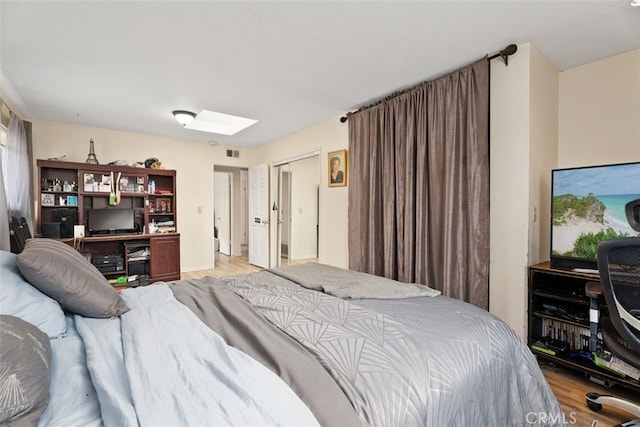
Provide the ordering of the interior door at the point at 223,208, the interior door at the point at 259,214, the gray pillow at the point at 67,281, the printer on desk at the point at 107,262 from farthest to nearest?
the interior door at the point at 223,208
the interior door at the point at 259,214
the printer on desk at the point at 107,262
the gray pillow at the point at 67,281

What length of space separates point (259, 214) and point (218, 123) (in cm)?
201

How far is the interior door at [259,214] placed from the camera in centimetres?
548

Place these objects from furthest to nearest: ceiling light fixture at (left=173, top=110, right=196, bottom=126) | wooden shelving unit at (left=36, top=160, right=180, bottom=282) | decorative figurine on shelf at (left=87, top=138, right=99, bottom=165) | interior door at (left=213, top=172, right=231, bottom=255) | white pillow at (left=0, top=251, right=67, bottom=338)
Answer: interior door at (left=213, top=172, right=231, bottom=255) < decorative figurine on shelf at (left=87, top=138, right=99, bottom=165) < wooden shelving unit at (left=36, top=160, right=180, bottom=282) < ceiling light fixture at (left=173, top=110, right=196, bottom=126) < white pillow at (left=0, top=251, right=67, bottom=338)

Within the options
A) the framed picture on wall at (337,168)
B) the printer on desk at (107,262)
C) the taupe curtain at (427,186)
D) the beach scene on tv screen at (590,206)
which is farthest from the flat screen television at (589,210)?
the printer on desk at (107,262)

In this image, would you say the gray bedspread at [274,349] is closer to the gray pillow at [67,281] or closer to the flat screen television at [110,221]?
the gray pillow at [67,281]

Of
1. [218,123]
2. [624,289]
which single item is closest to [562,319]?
[624,289]

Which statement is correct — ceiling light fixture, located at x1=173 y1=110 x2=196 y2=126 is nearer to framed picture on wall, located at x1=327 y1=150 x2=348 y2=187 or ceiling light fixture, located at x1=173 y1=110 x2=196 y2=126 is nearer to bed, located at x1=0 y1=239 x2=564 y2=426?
framed picture on wall, located at x1=327 y1=150 x2=348 y2=187

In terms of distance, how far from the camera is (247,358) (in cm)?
98

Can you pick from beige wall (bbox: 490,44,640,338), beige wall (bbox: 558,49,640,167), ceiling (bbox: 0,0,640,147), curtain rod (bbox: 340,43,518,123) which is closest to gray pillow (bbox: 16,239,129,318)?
ceiling (bbox: 0,0,640,147)

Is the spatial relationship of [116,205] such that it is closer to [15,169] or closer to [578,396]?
[15,169]

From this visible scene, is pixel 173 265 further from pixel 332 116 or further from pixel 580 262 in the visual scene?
pixel 580 262

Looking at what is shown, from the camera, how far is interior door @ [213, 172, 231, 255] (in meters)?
7.19

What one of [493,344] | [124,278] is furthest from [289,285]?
[124,278]

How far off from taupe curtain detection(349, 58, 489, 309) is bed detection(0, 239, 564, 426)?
3.15 ft
